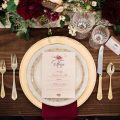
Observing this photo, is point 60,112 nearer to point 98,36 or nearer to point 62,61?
point 62,61

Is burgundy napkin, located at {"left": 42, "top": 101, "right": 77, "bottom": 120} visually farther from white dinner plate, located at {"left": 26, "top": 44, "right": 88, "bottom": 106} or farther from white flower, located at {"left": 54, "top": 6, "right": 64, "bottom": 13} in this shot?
white flower, located at {"left": 54, "top": 6, "right": 64, "bottom": 13}

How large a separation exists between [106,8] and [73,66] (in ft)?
0.79

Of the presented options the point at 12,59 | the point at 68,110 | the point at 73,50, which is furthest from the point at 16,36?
the point at 68,110

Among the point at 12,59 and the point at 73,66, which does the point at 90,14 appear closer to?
the point at 73,66

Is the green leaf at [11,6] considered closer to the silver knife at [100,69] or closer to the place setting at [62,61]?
the place setting at [62,61]

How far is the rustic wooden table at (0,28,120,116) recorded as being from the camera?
4.22 feet

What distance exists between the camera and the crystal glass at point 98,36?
1275mm

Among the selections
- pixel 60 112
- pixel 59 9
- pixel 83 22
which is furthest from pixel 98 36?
pixel 60 112

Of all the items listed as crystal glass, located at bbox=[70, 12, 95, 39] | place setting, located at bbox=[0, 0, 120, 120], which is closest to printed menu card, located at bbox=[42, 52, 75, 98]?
place setting, located at bbox=[0, 0, 120, 120]

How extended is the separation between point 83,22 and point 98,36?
3.0 inches

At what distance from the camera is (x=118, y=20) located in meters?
1.25

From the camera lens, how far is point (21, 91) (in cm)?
128

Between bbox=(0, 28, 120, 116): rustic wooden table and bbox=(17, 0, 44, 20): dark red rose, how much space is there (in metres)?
0.09

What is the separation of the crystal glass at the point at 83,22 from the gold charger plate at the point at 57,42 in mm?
42
